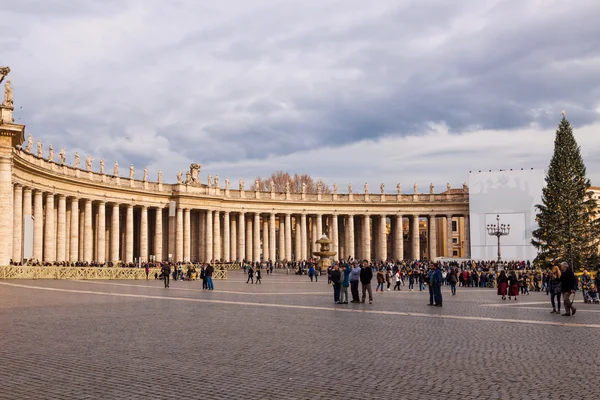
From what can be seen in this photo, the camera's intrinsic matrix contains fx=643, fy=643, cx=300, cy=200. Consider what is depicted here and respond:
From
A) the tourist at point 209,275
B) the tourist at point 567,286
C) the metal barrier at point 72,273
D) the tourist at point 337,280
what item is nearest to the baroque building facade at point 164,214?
the metal barrier at point 72,273

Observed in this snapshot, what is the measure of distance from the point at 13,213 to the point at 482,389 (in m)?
55.3

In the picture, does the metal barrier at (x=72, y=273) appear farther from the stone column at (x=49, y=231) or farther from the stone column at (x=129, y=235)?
the stone column at (x=129, y=235)

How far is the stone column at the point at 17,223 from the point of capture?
58.2m

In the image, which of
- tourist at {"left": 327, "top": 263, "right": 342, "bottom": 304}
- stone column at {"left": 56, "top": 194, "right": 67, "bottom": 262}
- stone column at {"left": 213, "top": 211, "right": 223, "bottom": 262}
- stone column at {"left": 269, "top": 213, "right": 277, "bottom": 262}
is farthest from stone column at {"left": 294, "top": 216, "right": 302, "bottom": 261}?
tourist at {"left": 327, "top": 263, "right": 342, "bottom": 304}

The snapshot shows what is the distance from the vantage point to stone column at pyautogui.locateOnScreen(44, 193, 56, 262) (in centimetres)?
6638

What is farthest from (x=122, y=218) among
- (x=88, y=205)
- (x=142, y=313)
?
(x=142, y=313)

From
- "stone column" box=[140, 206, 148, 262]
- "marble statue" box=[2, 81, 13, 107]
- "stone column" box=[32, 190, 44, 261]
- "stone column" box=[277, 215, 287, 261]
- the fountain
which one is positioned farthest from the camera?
"stone column" box=[277, 215, 287, 261]

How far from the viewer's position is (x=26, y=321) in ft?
63.1

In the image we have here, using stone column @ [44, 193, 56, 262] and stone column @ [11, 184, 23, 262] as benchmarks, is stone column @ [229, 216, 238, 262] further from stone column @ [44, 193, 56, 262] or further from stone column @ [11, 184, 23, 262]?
Answer: stone column @ [11, 184, 23, 262]

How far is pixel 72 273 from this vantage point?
51375 mm

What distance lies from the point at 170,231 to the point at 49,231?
26.5m

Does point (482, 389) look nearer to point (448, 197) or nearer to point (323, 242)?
point (323, 242)

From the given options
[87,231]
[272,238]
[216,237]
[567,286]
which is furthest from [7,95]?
[272,238]

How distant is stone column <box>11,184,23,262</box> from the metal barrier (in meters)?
9.56
